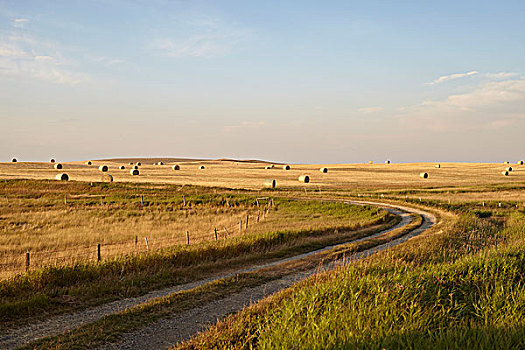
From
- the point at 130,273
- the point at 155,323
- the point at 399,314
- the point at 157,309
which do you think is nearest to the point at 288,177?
the point at 130,273

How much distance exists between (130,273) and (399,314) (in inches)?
385

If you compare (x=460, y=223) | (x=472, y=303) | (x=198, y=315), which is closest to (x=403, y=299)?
(x=472, y=303)

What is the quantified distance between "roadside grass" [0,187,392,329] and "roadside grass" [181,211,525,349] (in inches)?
184

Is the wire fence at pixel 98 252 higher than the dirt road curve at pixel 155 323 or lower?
lower

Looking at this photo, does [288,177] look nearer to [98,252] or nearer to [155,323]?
[98,252]

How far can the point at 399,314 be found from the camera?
6695mm

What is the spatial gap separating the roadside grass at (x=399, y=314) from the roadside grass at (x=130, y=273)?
15.3 ft

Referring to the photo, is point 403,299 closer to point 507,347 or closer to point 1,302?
point 507,347

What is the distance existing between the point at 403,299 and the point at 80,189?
54388 millimetres

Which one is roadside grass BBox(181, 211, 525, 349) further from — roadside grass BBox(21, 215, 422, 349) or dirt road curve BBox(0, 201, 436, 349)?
roadside grass BBox(21, 215, 422, 349)

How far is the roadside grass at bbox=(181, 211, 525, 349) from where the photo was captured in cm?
580

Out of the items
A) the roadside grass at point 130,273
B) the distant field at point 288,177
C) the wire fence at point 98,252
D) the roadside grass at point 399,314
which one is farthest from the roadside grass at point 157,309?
the distant field at point 288,177

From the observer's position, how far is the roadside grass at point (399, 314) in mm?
5805

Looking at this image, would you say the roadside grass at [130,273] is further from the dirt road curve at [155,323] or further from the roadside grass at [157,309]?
the roadside grass at [157,309]
